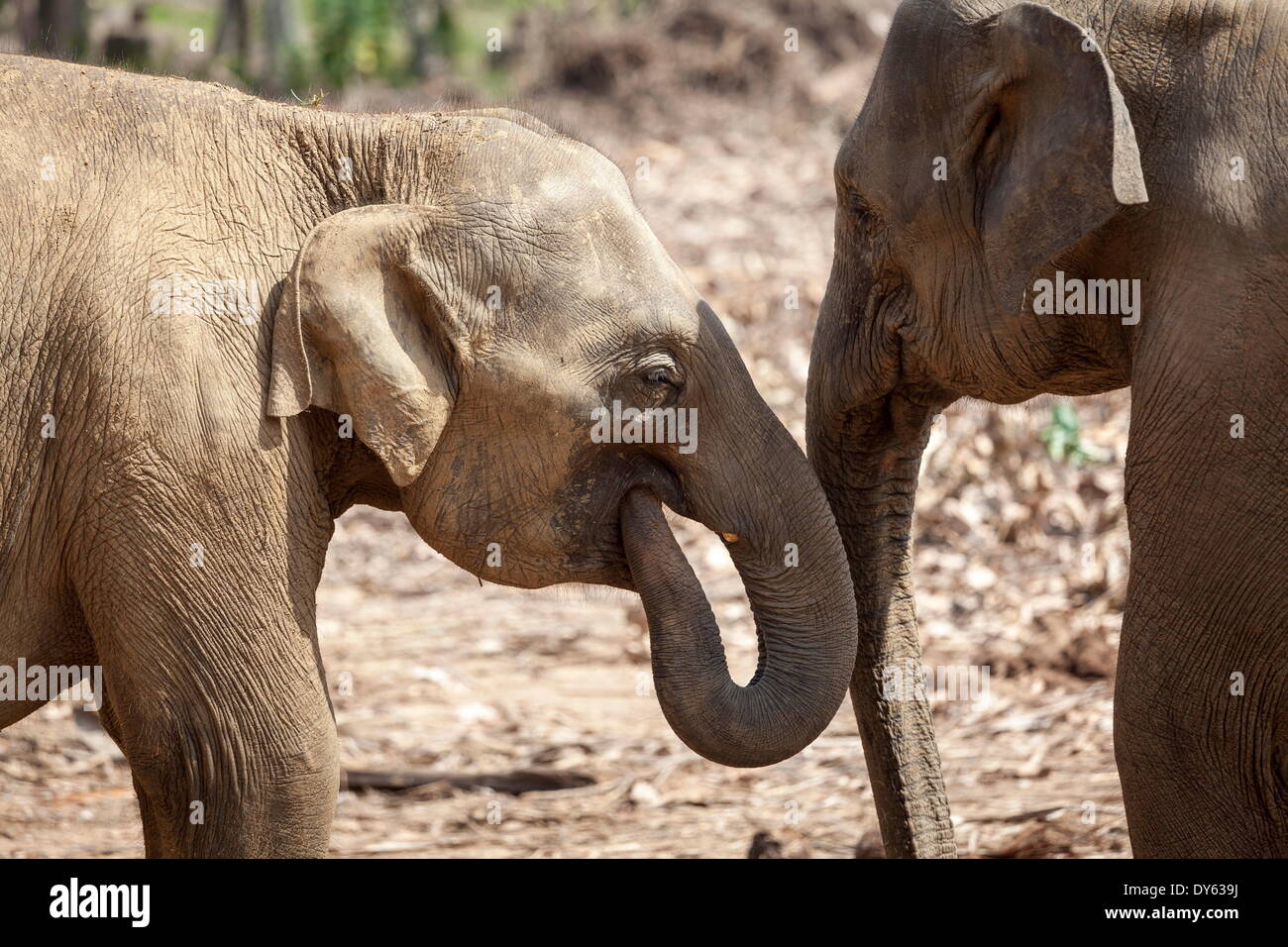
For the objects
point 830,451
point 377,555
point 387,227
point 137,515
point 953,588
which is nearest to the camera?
point 137,515

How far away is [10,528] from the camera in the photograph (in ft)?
10.4

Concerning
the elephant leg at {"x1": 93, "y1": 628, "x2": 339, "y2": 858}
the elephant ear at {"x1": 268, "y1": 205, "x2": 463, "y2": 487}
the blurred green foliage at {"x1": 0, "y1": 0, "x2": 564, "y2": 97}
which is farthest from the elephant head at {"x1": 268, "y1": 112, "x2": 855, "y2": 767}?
the blurred green foliage at {"x1": 0, "y1": 0, "x2": 564, "y2": 97}

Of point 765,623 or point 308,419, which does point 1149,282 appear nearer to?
point 765,623

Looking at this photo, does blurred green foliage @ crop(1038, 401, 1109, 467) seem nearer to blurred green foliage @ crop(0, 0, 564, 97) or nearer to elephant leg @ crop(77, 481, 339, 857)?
elephant leg @ crop(77, 481, 339, 857)

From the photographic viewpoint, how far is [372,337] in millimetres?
3270

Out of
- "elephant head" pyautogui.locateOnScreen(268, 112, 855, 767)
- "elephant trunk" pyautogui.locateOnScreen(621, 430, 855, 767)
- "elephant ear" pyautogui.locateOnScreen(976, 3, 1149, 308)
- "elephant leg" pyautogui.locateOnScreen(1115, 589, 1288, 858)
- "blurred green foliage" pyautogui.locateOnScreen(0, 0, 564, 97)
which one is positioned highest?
"blurred green foliage" pyautogui.locateOnScreen(0, 0, 564, 97)

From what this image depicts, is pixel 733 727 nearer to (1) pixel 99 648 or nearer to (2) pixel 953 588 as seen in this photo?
(1) pixel 99 648

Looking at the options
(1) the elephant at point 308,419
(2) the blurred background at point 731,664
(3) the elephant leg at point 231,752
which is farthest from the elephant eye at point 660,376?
(3) the elephant leg at point 231,752

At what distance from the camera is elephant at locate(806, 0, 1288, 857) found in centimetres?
321

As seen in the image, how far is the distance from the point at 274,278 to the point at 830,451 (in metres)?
1.43

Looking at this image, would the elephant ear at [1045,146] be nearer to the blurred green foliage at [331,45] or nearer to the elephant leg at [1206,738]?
the elephant leg at [1206,738]

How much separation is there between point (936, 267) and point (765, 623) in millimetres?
900

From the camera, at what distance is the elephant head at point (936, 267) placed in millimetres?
3428
